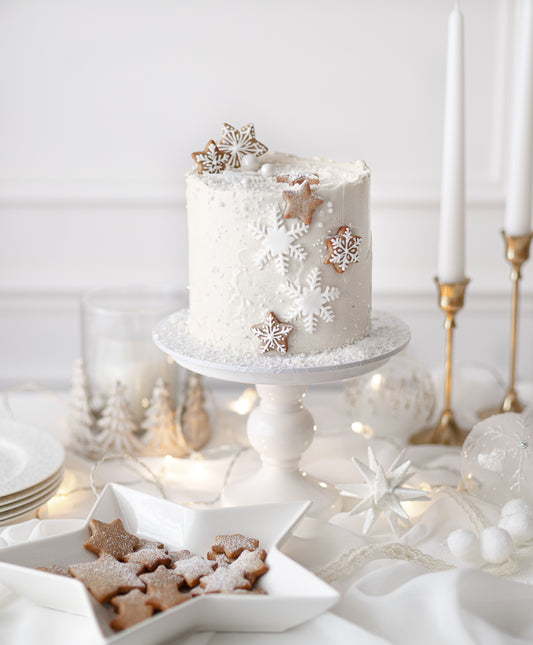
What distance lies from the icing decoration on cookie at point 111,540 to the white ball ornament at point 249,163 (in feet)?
1.64

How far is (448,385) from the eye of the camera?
134 cm

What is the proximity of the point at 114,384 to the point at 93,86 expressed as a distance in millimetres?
881

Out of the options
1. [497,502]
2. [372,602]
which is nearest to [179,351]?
[372,602]

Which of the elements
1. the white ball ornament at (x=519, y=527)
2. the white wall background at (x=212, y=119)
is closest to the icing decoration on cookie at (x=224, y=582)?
the white ball ornament at (x=519, y=527)

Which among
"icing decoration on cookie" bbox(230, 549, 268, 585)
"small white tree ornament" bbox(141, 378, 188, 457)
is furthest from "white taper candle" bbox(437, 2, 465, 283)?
"icing decoration on cookie" bbox(230, 549, 268, 585)

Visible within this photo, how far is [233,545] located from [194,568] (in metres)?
0.06

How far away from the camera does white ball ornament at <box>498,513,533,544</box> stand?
97 centimetres

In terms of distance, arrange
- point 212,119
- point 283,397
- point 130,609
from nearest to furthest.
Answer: point 130,609, point 283,397, point 212,119

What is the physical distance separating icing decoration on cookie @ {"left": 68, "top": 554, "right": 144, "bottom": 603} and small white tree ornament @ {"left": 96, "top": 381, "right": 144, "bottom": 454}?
1.41 ft

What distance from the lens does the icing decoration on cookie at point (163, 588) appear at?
0.78 meters

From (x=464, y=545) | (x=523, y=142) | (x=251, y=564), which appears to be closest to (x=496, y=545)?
(x=464, y=545)

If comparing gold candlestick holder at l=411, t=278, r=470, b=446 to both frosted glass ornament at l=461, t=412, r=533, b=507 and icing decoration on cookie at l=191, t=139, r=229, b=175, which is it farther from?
icing decoration on cookie at l=191, t=139, r=229, b=175

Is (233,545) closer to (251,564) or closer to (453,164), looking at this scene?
(251,564)

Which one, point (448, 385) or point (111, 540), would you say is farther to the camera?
point (448, 385)
